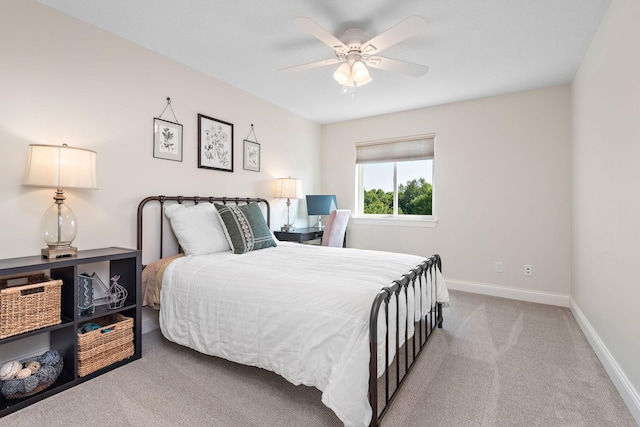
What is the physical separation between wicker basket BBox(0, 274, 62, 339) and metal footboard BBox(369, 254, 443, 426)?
1.84m

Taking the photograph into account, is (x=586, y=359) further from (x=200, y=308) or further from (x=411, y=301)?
(x=200, y=308)

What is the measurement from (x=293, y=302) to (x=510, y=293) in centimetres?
316

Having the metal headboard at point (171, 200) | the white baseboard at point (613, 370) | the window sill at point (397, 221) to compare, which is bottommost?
the white baseboard at point (613, 370)

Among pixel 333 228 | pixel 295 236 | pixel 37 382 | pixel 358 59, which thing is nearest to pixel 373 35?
pixel 358 59

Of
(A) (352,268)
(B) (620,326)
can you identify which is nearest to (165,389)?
(A) (352,268)

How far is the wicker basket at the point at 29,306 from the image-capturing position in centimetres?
163

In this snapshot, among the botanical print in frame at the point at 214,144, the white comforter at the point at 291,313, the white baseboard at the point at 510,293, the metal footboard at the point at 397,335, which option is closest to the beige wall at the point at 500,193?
the white baseboard at the point at 510,293

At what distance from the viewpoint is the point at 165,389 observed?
71.8 inches

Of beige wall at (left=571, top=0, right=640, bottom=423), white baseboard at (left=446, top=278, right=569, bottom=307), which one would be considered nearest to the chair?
white baseboard at (left=446, top=278, right=569, bottom=307)

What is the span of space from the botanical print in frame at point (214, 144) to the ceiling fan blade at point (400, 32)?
1.78 meters

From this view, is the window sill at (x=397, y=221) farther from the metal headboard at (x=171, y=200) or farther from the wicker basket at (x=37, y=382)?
the wicker basket at (x=37, y=382)

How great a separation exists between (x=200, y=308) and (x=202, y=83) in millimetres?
2279

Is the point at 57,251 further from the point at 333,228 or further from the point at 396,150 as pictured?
→ the point at 396,150

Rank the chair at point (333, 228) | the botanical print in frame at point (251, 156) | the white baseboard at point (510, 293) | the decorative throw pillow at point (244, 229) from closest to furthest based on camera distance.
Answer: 1. the decorative throw pillow at point (244, 229)
2. the white baseboard at point (510, 293)
3. the botanical print in frame at point (251, 156)
4. the chair at point (333, 228)
